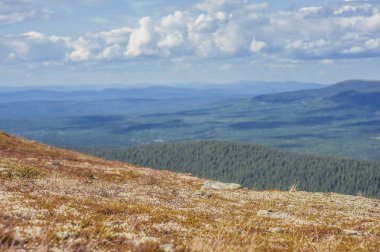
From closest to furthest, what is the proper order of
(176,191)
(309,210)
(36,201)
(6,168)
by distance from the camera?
(36,201) → (309,210) → (6,168) → (176,191)

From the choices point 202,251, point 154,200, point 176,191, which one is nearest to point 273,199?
point 176,191

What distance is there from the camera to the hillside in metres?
16.3

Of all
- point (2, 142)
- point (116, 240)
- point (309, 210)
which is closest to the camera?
point (116, 240)

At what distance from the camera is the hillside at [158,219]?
16297 mm

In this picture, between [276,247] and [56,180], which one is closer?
[276,247]

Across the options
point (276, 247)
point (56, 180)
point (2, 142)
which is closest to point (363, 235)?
point (276, 247)

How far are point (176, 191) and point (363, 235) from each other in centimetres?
2175

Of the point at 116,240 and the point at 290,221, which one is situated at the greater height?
the point at 116,240

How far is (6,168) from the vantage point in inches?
1599

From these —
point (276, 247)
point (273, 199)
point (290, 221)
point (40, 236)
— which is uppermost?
point (40, 236)

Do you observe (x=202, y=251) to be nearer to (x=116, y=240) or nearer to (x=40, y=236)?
(x=116, y=240)

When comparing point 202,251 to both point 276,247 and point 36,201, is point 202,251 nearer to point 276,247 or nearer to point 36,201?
point 276,247

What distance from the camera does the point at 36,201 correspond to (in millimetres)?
24125

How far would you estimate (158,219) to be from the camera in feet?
76.4
